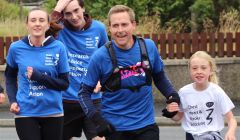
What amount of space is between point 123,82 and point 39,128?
1060 mm

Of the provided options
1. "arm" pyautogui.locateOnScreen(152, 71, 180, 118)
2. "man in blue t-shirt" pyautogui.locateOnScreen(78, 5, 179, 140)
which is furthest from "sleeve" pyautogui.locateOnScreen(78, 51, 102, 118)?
"arm" pyautogui.locateOnScreen(152, 71, 180, 118)

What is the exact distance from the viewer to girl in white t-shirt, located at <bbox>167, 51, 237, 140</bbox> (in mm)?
5406

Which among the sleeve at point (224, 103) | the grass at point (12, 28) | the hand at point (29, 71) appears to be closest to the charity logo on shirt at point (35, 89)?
the hand at point (29, 71)

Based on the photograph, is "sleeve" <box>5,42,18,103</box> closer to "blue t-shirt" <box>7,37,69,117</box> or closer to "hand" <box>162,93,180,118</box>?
"blue t-shirt" <box>7,37,69,117</box>

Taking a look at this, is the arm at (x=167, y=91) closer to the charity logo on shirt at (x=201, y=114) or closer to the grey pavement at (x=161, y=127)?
the charity logo on shirt at (x=201, y=114)

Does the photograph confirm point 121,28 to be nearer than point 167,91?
Yes

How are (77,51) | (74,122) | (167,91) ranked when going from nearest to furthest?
(167,91), (77,51), (74,122)

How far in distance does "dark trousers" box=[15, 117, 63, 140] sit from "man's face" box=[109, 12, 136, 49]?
1098 mm

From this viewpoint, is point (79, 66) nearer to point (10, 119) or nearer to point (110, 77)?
point (110, 77)

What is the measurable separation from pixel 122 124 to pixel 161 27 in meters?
17.6

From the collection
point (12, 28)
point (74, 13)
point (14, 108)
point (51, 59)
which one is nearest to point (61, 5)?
point (74, 13)

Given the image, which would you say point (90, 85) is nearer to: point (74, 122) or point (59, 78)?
point (59, 78)

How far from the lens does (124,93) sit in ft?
17.0

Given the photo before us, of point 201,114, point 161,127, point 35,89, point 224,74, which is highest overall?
point 35,89
